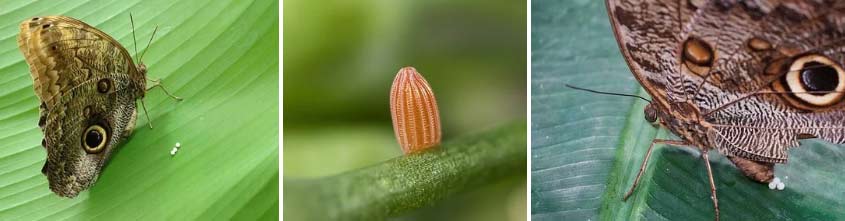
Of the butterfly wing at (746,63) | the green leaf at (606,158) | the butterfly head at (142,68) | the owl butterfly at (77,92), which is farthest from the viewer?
the butterfly head at (142,68)

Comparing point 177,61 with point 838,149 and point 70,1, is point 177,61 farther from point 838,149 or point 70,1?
point 838,149

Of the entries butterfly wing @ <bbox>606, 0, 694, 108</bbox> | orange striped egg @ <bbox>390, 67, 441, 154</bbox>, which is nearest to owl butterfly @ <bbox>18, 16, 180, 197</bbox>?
orange striped egg @ <bbox>390, 67, 441, 154</bbox>

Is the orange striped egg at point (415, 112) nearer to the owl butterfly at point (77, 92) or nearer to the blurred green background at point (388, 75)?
the blurred green background at point (388, 75)

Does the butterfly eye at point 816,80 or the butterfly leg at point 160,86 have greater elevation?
the butterfly eye at point 816,80

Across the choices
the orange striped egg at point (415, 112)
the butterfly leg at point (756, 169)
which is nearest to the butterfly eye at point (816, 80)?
the butterfly leg at point (756, 169)

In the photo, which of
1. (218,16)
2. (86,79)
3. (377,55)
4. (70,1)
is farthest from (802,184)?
(70,1)

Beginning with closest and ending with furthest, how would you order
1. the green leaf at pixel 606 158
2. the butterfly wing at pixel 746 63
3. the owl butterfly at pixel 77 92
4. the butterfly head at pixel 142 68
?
1. the butterfly wing at pixel 746 63
2. the green leaf at pixel 606 158
3. the owl butterfly at pixel 77 92
4. the butterfly head at pixel 142 68
